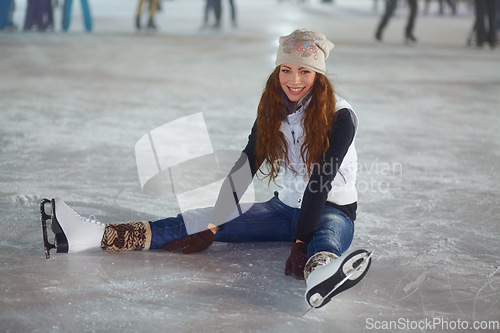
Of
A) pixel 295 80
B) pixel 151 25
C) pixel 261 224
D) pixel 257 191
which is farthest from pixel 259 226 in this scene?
pixel 151 25

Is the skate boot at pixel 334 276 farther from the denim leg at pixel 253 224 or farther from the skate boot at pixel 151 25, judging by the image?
the skate boot at pixel 151 25

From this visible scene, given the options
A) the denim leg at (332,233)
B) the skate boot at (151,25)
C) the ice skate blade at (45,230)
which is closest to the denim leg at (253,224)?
the denim leg at (332,233)

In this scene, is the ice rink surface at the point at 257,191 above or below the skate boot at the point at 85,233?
below

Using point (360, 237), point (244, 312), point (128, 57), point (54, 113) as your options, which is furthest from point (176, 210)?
point (128, 57)

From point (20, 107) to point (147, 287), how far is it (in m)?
3.51

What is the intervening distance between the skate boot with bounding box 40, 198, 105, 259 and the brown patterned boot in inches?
1.3

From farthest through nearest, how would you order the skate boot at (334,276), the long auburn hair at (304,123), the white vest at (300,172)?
1. the white vest at (300,172)
2. the long auburn hair at (304,123)
3. the skate boot at (334,276)

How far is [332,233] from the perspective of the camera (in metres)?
2.36

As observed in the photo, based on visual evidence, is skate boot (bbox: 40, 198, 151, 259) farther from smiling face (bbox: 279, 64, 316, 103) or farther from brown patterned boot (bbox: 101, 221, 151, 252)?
smiling face (bbox: 279, 64, 316, 103)

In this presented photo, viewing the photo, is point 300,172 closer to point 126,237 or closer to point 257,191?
point 126,237

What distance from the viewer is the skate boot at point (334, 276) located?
6.61 feet

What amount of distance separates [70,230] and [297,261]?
2.58 ft

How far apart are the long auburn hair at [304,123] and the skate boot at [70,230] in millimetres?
633

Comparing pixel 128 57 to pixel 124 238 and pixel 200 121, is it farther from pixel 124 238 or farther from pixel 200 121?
pixel 124 238
